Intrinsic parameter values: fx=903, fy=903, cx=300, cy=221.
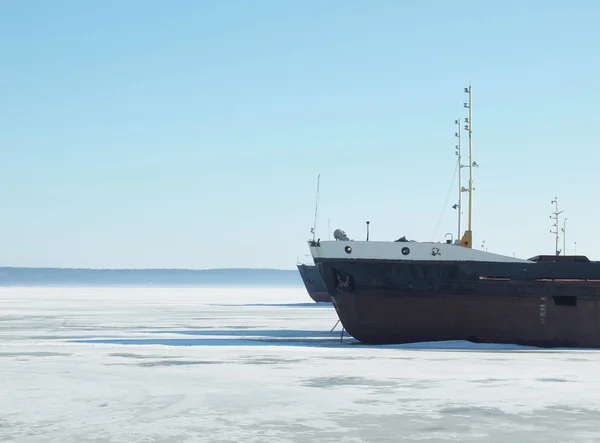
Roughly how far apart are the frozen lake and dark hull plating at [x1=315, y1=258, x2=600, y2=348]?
75 centimetres

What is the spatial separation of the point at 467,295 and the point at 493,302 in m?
0.79

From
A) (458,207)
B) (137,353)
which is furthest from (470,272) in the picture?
(137,353)

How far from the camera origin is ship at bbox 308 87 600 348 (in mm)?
26953

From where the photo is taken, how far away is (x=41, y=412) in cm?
1393

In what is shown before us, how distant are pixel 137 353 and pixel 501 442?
14.3 metres

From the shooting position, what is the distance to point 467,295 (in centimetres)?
2714

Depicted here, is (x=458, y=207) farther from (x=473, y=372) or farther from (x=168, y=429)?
(x=168, y=429)

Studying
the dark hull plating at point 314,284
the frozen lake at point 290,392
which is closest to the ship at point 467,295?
the frozen lake at point 290,392

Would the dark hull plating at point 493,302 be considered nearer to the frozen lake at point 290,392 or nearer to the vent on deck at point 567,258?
the vent on deck at point 567,258

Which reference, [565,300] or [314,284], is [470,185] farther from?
[314,284]

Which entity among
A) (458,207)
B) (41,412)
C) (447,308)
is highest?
(458,207)

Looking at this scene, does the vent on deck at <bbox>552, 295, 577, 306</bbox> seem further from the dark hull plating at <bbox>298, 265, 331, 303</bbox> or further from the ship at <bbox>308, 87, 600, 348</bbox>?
the dark hull plating at <bbox>298, 265, 331, 303</bbox>

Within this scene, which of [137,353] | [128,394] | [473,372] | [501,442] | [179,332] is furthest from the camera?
[179,332]

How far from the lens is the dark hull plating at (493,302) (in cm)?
2694
